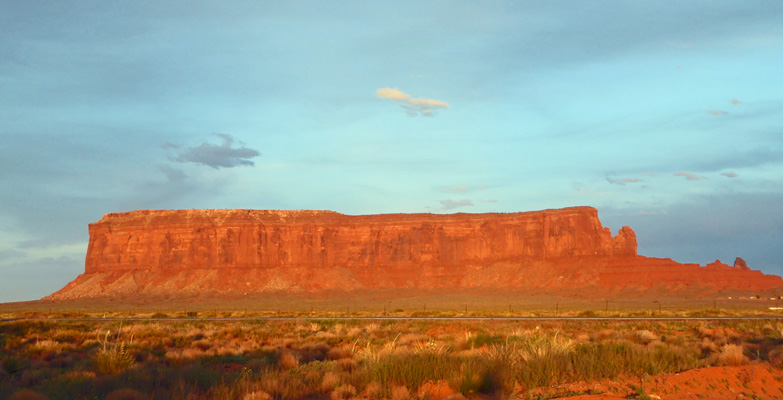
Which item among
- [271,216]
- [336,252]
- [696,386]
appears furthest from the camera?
[271,216]

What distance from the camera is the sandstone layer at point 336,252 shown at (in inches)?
4341

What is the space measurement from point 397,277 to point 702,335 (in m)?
94.1

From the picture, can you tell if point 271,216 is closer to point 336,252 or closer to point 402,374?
point 336,252

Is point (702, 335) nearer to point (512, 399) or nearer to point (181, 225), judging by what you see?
point (512, 399)

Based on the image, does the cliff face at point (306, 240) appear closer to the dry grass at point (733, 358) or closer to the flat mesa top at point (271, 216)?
the flat mesa top at point (271, 216)

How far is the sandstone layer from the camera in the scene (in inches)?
4341

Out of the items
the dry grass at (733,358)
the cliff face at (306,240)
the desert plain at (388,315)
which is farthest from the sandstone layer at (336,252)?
the dry grass at (733,358)

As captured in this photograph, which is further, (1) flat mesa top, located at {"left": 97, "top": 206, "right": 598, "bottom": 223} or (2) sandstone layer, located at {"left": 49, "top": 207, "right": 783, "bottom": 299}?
(1) flat mesa top, located at {"left": 97, "top": 206, "right": 598, "bottom": 223}

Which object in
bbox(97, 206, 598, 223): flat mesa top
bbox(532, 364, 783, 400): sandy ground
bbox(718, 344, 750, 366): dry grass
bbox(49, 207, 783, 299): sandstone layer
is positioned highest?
bbox(97, 206, 598, 223): flat mesa top

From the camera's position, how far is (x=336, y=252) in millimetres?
123438

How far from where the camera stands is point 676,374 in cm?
1170

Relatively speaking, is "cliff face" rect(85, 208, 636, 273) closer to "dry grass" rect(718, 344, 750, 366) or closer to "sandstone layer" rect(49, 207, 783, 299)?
"sandstone layer" rect(49, 207, 783, 299)

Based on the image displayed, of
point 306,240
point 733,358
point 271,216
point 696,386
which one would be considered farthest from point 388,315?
point 271,216

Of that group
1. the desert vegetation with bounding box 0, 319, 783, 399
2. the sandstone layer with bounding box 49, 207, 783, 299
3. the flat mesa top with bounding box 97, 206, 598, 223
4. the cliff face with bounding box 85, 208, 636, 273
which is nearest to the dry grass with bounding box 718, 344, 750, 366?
the desert vegetation with bounding box 0, 319, 783, 399
